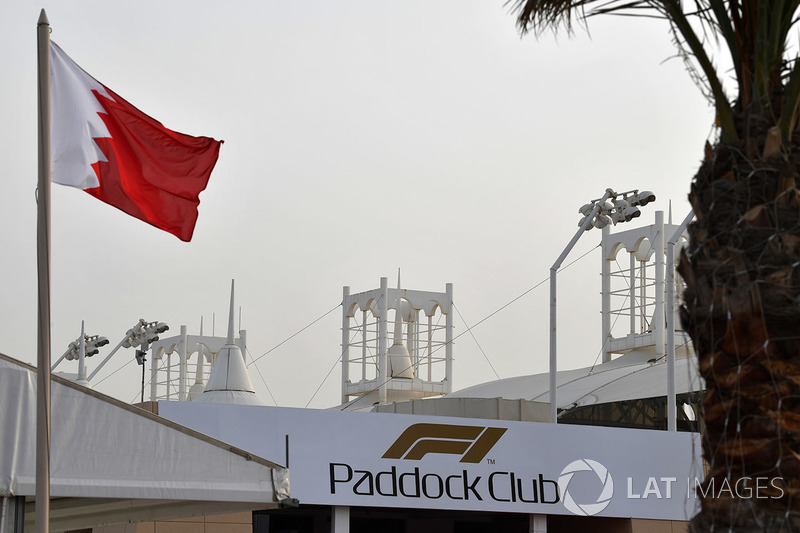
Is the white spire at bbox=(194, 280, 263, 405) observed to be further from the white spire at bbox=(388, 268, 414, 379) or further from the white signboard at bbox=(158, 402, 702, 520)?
the white spire at bbox=(388, 268, 414, 379)

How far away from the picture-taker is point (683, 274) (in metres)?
6.68

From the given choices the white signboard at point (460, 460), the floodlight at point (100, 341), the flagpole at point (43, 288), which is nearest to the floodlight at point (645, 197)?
the white signboard at point (460, 460)

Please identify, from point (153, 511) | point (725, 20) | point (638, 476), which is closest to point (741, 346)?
point (725, 20)

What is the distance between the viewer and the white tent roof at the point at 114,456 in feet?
33.4

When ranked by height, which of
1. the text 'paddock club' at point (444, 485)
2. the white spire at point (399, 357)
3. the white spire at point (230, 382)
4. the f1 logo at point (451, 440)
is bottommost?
the text 'paddock club' at point (444, 485)

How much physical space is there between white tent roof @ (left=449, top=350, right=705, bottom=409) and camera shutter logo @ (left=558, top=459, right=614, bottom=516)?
306 inches

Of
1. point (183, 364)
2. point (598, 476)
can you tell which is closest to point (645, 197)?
point (598, 476)

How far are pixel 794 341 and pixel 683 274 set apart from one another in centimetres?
75

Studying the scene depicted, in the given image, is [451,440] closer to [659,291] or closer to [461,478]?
[461,478]

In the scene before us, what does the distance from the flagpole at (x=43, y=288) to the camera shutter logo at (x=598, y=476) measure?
45.9ft

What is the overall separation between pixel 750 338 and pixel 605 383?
1241 inches

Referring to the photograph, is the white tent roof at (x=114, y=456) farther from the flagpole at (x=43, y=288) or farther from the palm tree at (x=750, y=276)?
the palm tree at (x=750, y=276)

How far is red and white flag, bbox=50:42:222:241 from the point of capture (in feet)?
35.2

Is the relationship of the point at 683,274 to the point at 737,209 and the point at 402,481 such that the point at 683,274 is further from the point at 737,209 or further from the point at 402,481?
the point at 402,481
